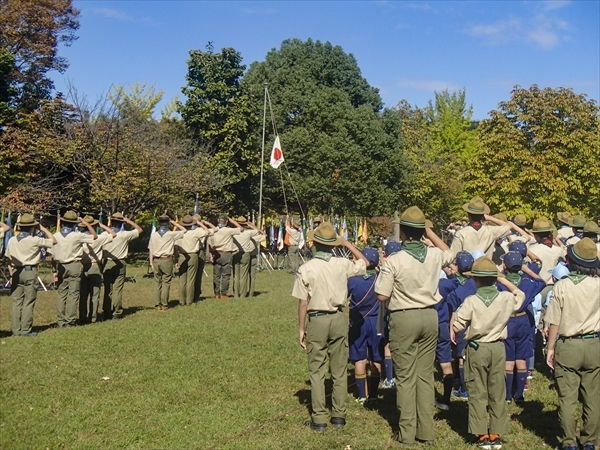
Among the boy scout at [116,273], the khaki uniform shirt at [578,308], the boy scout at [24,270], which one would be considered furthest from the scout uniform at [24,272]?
the khaki uniform shirt at [578,308]

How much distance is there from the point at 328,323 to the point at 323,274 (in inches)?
21.2

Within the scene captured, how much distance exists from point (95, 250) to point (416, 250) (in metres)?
8.85

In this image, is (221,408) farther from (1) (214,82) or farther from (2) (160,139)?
(1) (214,82)

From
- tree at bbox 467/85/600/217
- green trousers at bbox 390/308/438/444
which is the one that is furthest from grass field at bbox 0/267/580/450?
tree at bbox 467/85/600/217

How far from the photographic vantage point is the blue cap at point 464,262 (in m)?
8.25

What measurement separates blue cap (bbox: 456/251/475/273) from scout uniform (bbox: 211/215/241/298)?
10220 mm

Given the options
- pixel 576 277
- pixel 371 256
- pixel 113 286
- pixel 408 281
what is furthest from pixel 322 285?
pixel 113 286

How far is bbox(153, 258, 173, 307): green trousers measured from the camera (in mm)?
15906

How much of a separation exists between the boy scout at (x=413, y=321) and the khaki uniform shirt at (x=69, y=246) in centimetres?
829

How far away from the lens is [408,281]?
6742 millimetres

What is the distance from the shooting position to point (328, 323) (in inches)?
285

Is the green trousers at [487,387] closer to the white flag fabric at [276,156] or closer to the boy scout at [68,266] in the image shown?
the boy scout at [68,266]

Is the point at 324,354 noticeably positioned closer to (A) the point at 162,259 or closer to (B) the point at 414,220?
(B) the point at 414,220

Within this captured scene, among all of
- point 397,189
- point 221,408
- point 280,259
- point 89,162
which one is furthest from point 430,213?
point 221,408
